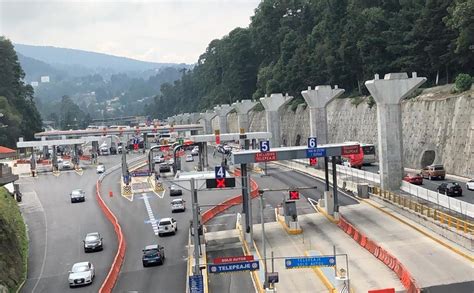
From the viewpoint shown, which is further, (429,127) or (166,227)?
(429,127)

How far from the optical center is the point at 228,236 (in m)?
44.2

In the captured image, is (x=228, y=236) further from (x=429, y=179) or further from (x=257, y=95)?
(x=257, y=95)

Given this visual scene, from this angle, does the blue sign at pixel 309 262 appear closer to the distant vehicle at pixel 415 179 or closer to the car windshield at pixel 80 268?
the car windshield at pixel 80 268

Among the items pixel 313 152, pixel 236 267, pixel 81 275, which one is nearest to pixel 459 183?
pixel 313 152

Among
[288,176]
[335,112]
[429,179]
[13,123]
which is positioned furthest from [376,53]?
[13,123]

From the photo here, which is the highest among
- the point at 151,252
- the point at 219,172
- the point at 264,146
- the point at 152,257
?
the point at 264,146

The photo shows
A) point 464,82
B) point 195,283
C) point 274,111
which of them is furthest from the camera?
point 274,111

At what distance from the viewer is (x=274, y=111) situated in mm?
96438

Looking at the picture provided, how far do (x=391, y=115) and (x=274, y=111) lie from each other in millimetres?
42523

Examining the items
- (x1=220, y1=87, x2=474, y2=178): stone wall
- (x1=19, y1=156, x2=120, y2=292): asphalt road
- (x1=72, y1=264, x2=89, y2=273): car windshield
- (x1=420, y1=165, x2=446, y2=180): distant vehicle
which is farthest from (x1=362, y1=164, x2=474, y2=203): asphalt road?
(x1=72, y1=264, x2=89, y2=273): car windshield

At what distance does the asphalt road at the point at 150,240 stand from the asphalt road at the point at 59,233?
1554mm

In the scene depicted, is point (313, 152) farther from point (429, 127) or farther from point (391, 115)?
point (429, 127)

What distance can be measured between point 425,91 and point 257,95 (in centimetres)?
6958

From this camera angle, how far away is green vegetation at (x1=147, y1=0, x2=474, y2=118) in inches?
3137
